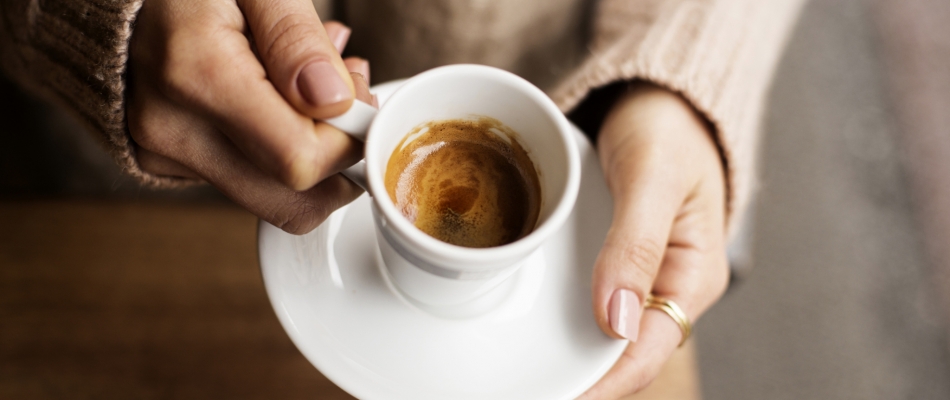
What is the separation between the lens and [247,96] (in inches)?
Answer: 19.0

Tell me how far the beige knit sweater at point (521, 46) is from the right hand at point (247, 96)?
0.17 ft

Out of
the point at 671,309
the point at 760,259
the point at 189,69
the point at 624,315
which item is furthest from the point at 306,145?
the point at 760,259

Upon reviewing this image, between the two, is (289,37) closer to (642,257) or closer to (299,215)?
(299,215)

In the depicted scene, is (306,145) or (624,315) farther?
(624,315)

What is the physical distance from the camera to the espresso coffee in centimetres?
64

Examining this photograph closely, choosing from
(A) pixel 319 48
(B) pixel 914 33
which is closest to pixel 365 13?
(A) pixel 319 48

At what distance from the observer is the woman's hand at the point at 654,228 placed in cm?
65

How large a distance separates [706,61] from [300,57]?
22.8 inches

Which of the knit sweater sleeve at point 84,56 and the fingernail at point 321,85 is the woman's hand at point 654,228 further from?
the knit sweater sleeve at point 84,56

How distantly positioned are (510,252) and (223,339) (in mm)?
610

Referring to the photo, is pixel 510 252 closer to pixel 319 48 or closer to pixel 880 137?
pixel 319 48

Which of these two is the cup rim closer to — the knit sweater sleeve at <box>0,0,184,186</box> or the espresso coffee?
the espresso coffee

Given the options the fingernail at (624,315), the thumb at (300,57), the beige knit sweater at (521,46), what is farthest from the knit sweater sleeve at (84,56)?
the fingernail at (624,315)

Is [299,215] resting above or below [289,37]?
below
